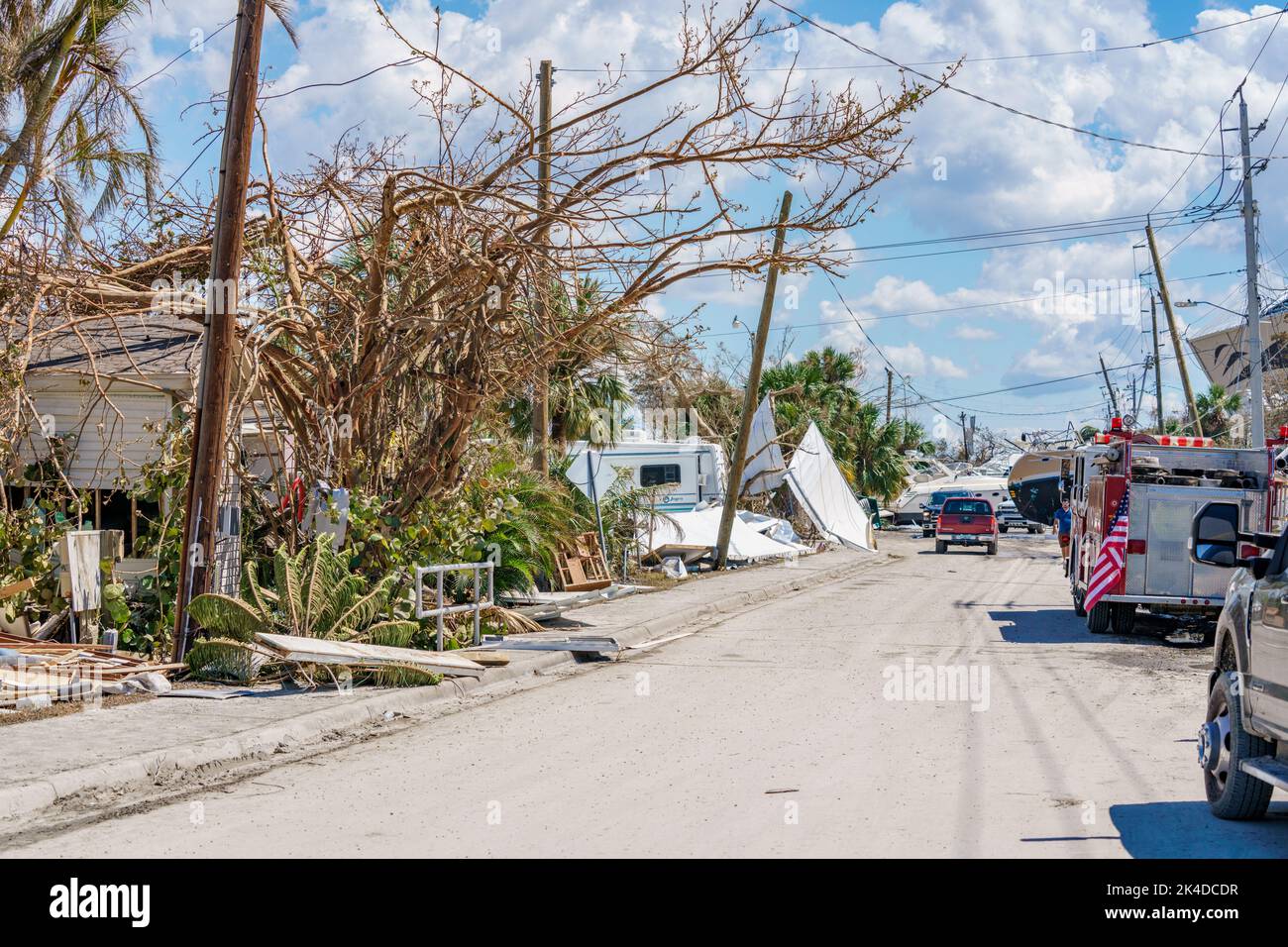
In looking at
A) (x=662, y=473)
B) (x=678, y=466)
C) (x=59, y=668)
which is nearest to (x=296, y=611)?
(x=59, y=668)

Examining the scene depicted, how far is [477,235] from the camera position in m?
13.8

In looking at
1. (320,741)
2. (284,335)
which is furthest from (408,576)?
(320,741)

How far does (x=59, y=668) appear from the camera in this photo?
11.0 metres

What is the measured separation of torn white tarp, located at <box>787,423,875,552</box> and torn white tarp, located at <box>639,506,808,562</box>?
5040mm

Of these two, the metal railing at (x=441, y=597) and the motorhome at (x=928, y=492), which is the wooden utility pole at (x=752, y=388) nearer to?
the metal railing at (x=441, y=597)

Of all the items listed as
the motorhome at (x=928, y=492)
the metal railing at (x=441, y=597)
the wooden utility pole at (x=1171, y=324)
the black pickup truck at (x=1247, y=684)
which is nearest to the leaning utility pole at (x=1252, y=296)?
the wooden utility pole at (x=1171, y=324)

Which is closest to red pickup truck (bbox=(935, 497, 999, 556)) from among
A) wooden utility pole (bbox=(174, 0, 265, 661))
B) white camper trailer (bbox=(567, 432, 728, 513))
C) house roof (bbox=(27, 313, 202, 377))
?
white camper trailer (bbox=(567, 432, 728, 513))

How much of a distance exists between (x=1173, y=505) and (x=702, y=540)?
14595 millimetres

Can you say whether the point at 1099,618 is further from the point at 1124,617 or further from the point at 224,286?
the point at 224,286

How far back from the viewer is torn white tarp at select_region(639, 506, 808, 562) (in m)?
28.2

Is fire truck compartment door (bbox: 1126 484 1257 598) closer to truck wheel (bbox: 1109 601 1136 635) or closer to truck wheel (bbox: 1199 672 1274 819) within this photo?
truck wheel (bbox: 1109 601 1136 635)

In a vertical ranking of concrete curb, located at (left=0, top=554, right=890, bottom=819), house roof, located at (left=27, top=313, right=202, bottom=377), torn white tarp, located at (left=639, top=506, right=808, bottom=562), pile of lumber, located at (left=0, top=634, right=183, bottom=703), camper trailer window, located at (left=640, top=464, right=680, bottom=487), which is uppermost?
house roof, located at (left=27, top=313, right=202, bottom=377)

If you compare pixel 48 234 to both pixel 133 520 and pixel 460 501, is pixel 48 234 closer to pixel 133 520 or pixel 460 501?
pixel 133 520

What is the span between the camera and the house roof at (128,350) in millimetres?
14656
